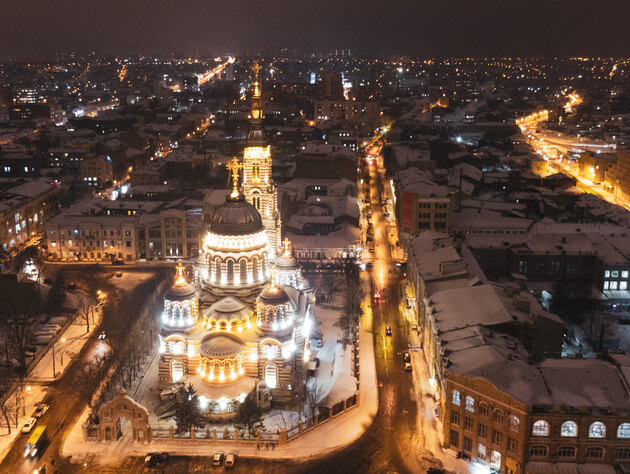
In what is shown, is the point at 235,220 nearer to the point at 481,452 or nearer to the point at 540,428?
the point at 481,452

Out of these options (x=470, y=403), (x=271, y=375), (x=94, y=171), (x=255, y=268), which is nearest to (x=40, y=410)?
(x=271, y=375)

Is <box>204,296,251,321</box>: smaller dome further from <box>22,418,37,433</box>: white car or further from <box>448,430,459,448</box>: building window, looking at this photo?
<box>448,430,459,448</box>: building window

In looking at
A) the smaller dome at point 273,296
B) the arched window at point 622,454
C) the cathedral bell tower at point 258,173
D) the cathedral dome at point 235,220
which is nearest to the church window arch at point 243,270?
the cathedral dome at point 235,220

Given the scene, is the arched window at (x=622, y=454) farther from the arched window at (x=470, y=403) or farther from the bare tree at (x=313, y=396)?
the bare tree at (x=313, y=396)

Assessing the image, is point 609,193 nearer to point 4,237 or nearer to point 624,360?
point 624,360

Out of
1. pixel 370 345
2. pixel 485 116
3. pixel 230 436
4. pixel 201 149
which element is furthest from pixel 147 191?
pixel 485 116
